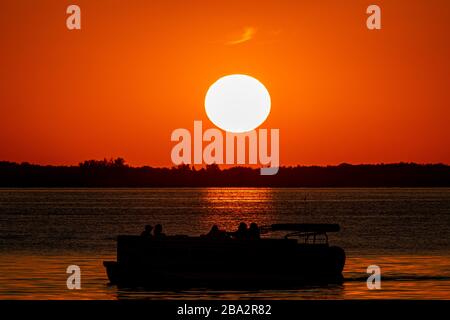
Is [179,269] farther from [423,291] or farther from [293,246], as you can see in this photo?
[423,291]

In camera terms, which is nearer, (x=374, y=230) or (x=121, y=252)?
(x=121, y=252)

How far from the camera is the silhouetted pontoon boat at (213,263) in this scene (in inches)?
1507

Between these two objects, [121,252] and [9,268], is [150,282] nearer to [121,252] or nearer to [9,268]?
[121,252]

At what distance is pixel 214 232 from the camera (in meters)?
38.9

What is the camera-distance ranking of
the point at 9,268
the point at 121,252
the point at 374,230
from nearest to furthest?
the point at 121,252, the point at 9,268, the point at 374,230

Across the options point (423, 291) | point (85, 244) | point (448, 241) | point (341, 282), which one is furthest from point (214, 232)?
point (448, 241)

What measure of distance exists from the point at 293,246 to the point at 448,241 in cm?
5059

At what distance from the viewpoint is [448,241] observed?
86.0 metres

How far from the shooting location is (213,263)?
38.6m

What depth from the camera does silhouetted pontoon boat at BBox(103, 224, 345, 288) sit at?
38281 millimetres

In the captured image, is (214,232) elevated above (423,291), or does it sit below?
above
